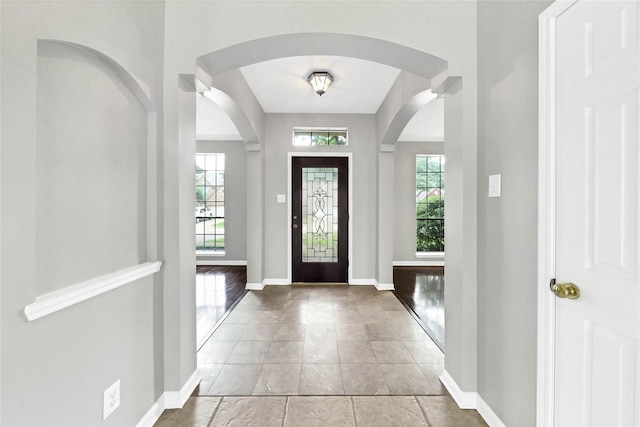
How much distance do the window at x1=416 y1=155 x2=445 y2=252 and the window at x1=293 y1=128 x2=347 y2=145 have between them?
2.62 meters

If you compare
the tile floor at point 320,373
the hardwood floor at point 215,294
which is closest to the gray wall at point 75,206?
the tile floor at point 320,373

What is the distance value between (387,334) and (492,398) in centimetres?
131

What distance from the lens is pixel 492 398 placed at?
1771 mm

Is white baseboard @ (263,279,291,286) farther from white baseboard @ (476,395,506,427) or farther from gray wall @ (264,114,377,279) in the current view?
white baseboard @ (476,395,506,427)

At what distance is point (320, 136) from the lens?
5020 mm

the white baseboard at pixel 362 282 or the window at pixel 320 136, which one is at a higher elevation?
the window at pixel 320 136

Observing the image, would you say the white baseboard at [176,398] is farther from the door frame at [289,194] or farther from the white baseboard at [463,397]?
the door frame at [289,194]
